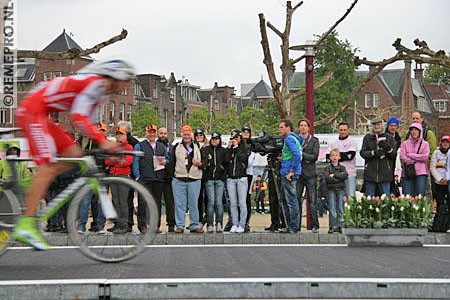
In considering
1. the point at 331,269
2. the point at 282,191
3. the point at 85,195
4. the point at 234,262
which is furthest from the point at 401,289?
the point at 282,191

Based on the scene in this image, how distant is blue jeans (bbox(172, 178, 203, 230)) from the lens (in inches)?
531

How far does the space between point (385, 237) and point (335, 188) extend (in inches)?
105

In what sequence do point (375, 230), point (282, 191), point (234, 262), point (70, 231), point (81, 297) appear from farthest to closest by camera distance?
point (282, 191)
point (375, 230)
point (234, 262)
point (70, 231)
point (81, 297)

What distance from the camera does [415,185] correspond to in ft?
45.3

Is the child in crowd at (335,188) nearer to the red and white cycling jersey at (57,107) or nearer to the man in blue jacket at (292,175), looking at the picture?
the man in blue jacket at (292,175)

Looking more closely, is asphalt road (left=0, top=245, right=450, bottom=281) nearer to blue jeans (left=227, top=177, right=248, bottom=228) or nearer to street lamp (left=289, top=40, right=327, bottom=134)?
blue jeans (left=227, top=177, right=248, bottom=228)

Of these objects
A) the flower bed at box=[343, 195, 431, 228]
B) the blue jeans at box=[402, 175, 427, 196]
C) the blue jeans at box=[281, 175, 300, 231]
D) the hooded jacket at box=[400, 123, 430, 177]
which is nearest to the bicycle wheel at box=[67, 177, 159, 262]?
the flower bed at box=[343, 195, 431, 228]

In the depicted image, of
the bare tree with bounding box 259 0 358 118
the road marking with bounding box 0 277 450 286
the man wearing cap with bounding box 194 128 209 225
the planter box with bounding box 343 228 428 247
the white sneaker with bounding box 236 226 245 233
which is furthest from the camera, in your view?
the bare tree with bounding box 259 0 358 118

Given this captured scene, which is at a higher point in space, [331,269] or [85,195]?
[85,195]

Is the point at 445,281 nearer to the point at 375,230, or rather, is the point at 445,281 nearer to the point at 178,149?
the point at 375,230

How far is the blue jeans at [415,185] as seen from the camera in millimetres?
13727

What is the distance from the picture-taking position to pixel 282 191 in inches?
528

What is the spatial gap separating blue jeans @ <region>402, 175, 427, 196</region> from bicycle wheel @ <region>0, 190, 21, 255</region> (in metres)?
8.44

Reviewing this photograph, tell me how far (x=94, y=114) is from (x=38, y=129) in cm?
59
